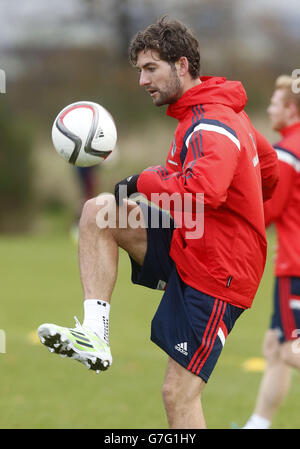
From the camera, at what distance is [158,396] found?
6.78 metres

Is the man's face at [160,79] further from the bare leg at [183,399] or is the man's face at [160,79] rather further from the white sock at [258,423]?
the white sock at [258,423]

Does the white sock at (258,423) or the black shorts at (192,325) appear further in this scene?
the white sock at (258,423)

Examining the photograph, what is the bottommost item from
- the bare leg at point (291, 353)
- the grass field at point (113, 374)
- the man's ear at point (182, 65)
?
the grass field at point (113, 374)

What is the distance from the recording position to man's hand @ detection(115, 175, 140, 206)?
400 centimetres

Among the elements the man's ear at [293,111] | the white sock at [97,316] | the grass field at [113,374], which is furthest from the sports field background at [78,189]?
the man's ear at [293,111]

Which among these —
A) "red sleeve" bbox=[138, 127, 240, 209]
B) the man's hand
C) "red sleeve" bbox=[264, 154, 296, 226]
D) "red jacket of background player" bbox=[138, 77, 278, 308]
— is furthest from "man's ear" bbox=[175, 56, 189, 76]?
"red sleeve" bbox=[264, 154, 296, 226]

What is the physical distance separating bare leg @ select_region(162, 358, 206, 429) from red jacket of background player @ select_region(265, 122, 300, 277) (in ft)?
5.54

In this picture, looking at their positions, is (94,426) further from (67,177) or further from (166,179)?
(67,177)

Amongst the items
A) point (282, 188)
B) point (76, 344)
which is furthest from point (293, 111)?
point (76, 344)

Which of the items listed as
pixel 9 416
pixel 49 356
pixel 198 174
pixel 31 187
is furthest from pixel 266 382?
pixel 31 187

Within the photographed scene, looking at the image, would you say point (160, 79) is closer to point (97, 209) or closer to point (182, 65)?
point (182, 65)

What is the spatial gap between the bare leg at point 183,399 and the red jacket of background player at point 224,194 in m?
0.45

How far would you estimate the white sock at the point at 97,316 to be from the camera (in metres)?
4.05
